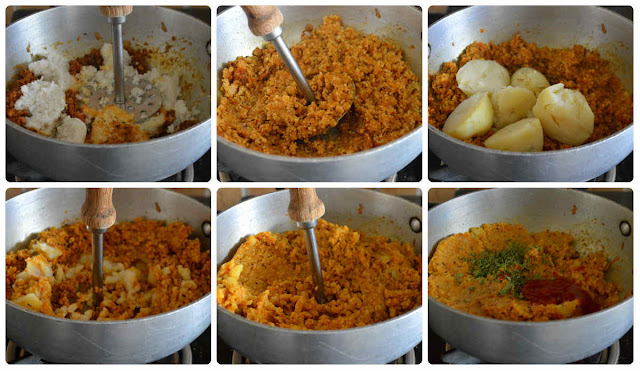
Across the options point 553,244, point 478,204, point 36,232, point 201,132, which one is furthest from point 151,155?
point 553,244

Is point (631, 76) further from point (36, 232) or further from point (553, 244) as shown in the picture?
point (36, 232)

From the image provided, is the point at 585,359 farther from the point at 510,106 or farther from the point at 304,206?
the point at 304,206

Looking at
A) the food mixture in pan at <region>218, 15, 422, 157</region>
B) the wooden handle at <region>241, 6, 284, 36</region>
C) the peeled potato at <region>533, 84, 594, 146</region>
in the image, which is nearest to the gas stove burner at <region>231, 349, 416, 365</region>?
the food mixture in pan at <region>218, 15, 422, 157</region>

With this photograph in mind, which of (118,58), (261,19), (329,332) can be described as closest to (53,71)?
(118,58)

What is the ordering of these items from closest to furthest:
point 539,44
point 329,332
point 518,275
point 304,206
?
point 329,332 < point 304,206 < point 518,275 < point 539,44

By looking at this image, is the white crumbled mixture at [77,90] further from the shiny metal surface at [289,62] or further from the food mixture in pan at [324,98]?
the shiny metal surface at [289,62]
